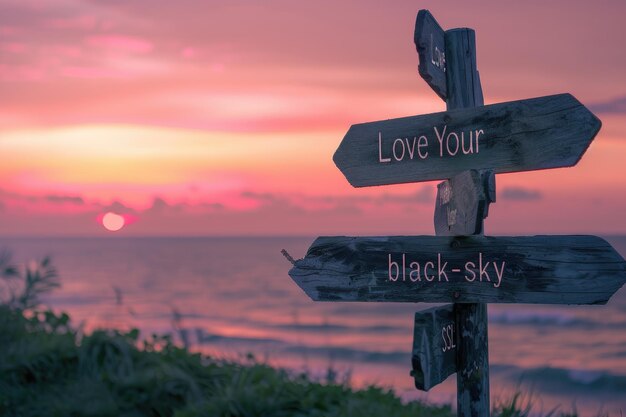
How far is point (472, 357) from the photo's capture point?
4156mm

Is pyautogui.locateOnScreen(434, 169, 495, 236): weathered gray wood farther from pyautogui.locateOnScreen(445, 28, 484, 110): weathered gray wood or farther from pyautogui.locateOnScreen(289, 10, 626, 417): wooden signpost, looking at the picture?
pyautogui.locateOnScreen(445, 28, 484, 110): weathered gray wood

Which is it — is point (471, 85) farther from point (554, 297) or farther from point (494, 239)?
point (554, 297)

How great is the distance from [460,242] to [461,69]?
1.22m

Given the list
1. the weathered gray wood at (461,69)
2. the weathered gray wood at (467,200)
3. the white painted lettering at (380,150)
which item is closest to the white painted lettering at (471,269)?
the weathered gray wood at (467,200)

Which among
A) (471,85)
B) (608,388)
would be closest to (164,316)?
(608,388)

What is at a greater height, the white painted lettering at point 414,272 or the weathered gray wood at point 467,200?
the weathered gray wood at point 467,200

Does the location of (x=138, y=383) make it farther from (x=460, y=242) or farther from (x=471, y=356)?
(x=460, y=242)

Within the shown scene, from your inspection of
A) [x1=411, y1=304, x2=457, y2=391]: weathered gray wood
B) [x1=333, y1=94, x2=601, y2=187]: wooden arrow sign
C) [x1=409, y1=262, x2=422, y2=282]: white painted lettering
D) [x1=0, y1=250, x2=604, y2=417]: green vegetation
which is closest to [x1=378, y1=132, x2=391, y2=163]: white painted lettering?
[x1=333, y1=94, x2=601, y2=187]: wooden arrow sign

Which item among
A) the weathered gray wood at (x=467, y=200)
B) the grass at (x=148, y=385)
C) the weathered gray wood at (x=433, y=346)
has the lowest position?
the grass at (x=148, y=385)

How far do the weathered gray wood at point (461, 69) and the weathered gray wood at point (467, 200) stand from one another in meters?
0.56

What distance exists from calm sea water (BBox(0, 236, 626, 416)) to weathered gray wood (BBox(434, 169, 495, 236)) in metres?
1.91

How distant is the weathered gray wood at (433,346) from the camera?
12.0 ft

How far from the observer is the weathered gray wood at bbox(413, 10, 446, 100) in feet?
13.6

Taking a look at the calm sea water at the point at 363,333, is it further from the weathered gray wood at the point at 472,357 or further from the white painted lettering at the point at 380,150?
the white painted lettering at the point at 380,150
